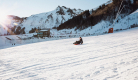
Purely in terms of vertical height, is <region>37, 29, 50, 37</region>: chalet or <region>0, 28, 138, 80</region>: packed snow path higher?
<region>37, 29, 50, 37</region>: chalet

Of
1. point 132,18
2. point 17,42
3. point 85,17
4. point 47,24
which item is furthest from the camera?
point 47,24

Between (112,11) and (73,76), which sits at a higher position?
(112,11)

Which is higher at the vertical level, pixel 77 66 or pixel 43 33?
pixel 43 33

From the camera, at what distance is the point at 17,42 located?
24.8m

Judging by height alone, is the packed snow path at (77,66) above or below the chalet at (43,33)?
below

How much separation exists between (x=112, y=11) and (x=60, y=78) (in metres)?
79.6

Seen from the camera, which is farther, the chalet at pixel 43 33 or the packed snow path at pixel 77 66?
the chalet at pixel 43 33

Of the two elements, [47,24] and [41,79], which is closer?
[41,79]

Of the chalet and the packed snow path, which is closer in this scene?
the packed snow path

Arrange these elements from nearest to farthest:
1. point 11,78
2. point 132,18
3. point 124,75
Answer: point 124,75 → point 11,78 → point 132,18

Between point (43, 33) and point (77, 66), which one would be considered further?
point (43, 33)

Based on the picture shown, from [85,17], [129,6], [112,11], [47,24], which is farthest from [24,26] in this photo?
[129,6]

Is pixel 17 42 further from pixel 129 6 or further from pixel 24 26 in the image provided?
pixel 24 26

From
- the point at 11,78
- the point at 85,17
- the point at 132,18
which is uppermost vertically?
the point at 85,17
